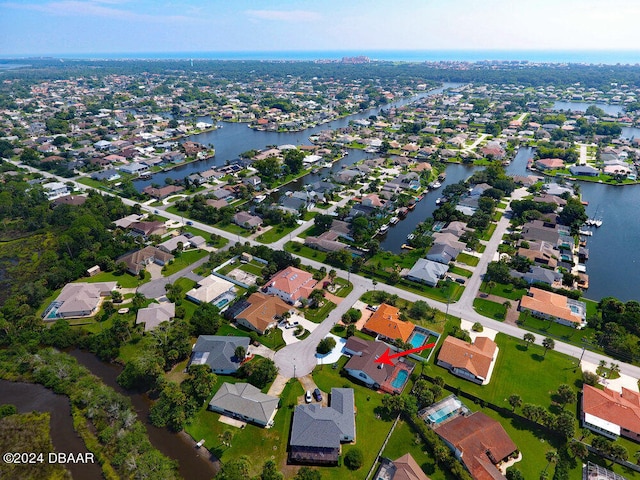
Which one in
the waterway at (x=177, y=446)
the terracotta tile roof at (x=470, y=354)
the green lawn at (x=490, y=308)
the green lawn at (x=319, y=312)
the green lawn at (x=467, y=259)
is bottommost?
the waterway at (x=177, y=446)

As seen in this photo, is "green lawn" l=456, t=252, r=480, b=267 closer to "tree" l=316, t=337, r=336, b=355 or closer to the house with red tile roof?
the house with red tile roof

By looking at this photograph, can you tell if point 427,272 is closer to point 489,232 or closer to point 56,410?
point 489,232

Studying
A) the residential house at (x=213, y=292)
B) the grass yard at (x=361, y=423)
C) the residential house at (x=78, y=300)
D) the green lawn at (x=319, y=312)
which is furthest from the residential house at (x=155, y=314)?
the grass yard at (x=361, y=423)

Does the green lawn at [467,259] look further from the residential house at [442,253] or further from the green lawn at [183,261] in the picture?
the green lawn at [183,261]

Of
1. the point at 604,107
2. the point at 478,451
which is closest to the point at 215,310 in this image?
the point at 478,451

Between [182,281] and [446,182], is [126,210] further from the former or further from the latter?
[446,182]

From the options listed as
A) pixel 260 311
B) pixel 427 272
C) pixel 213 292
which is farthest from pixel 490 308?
pixel 213 292

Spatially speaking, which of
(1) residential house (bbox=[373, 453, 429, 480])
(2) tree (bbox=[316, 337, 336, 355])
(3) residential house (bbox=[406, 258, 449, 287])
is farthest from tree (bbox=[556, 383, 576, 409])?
(2) tree (bbox=[316, 337, 336, 355])
